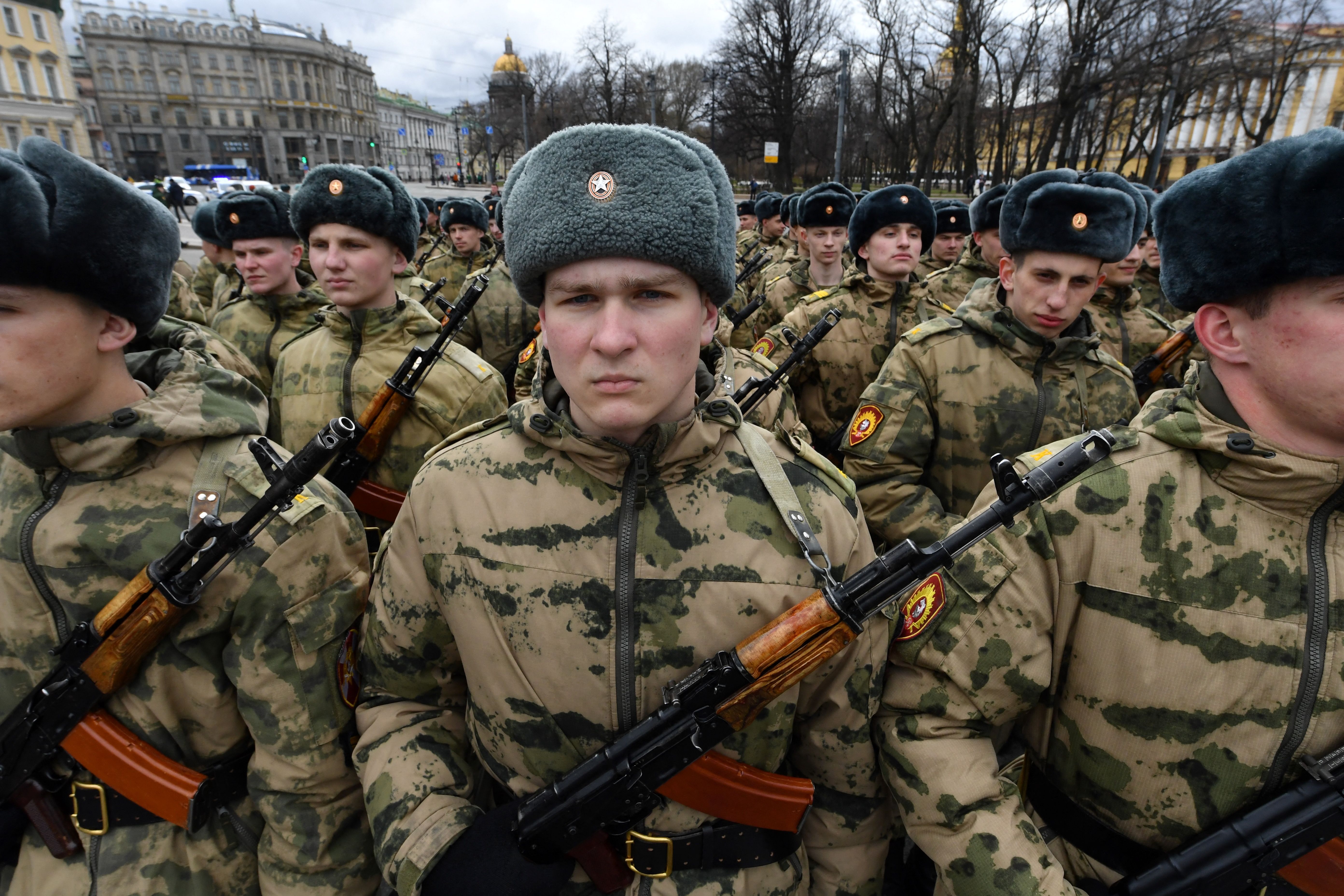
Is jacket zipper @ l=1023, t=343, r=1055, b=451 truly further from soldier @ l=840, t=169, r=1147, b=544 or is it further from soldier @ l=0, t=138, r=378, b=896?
soldier @ l=0, t=138, r=378, b=896

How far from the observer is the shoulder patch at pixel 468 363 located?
11.8ft

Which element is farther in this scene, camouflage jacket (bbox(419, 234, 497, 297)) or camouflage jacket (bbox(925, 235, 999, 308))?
camouflage jacket (bbox(419, 234, 497, 297))

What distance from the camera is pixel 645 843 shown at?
5.40 ft

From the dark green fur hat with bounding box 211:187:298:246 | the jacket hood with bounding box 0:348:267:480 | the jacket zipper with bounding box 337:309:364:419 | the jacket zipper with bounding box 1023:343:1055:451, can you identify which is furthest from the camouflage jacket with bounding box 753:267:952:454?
the jacket hood with bounding box 0:348:267:480

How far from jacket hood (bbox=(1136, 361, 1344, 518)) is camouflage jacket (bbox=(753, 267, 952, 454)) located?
347cm

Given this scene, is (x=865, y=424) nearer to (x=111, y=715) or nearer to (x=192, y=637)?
(x=192, y=637)

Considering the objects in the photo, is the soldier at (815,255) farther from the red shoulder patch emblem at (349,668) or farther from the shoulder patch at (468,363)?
the red shoulder patch emblem at (349,668)

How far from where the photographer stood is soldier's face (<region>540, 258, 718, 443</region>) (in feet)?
4.79

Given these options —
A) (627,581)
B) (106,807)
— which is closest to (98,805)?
(106,807)

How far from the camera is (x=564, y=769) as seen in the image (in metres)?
1.69

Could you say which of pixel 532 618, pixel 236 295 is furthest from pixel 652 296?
pixel 236 295

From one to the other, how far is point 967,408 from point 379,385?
288 cm

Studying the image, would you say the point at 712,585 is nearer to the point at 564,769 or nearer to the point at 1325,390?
the point at 564,769

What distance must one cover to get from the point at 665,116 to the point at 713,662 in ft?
178
